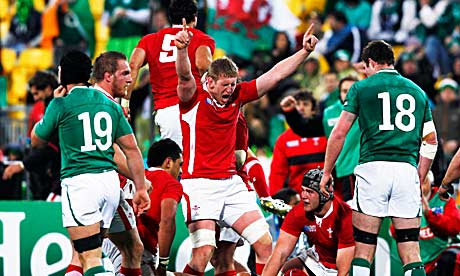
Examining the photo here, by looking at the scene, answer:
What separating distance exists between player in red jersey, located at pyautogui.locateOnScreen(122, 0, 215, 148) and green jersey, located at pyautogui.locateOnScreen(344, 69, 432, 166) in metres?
Result: 2.06

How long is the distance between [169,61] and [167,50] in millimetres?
114

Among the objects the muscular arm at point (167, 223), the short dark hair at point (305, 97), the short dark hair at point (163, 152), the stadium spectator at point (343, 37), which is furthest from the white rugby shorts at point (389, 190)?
the stadium spectator at point (343, 37)

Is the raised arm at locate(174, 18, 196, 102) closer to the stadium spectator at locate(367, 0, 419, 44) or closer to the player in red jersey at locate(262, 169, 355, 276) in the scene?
the player in red jersey at locate(262, 169, 355, 276)

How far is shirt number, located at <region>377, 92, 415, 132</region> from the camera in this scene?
956cm

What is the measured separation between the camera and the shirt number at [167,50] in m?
11.2

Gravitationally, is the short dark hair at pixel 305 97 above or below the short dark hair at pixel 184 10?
below

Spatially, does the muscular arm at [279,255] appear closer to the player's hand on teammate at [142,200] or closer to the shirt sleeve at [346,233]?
the shirt sleeve at [346,233]

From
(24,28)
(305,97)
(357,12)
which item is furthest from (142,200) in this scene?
(357,12)

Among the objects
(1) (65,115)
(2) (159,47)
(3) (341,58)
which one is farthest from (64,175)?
(3) (341,58)

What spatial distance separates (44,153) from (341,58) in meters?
5.68

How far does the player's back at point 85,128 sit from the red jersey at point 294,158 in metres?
4.38

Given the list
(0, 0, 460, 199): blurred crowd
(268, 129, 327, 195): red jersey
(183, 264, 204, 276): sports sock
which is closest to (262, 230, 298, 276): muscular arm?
(183, 264, 204, 276): sports sock

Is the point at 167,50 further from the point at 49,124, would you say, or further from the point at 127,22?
the point at 127,22

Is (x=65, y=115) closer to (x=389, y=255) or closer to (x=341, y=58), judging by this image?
(x=389, y=255)
